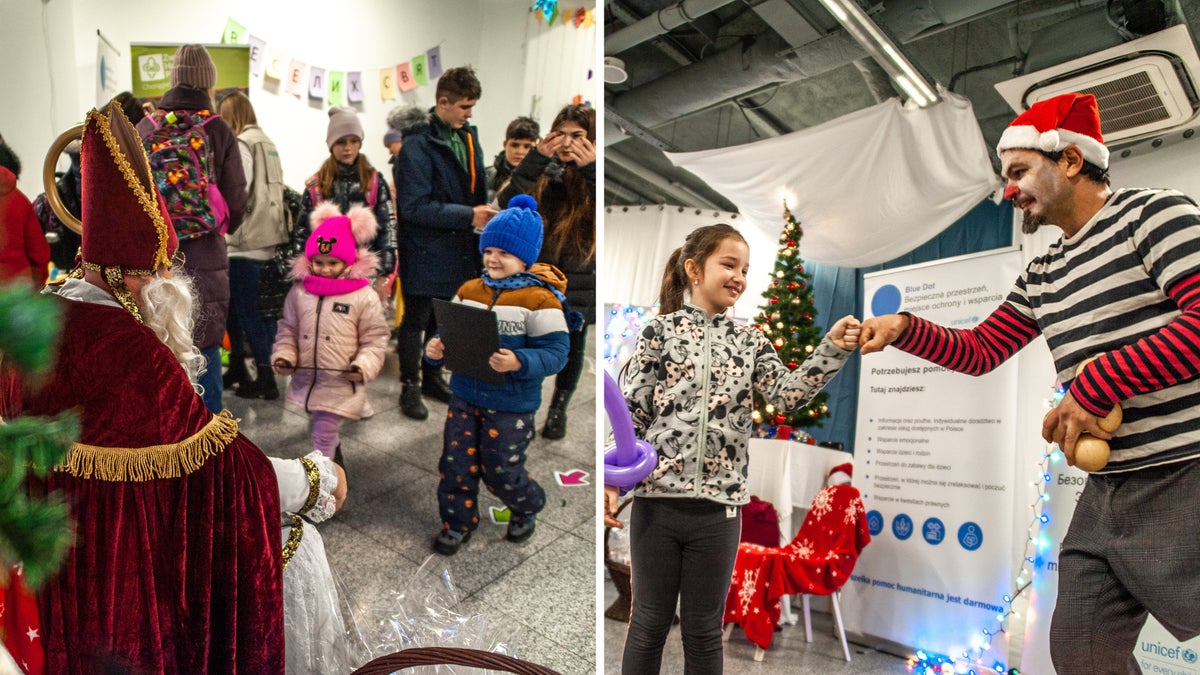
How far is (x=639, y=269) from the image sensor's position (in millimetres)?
1650

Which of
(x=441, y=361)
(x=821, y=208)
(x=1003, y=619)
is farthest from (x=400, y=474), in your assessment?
(x=1003, y=619)

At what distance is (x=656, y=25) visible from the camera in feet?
5.37

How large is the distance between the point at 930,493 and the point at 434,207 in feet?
5.25

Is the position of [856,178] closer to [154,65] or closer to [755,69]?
[755,69]

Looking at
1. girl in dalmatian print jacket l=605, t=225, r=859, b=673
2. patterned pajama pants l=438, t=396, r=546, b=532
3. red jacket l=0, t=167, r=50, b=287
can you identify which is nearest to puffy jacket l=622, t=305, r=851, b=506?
girl in dalmatian print jacket l=605, t=225, r=859, b=673

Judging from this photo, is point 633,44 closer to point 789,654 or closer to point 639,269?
point 639,269

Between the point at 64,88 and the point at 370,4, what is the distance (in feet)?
1.71

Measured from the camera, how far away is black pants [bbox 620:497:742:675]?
143cm

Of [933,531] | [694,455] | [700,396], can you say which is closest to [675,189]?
[700,396]

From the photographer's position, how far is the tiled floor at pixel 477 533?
138cm

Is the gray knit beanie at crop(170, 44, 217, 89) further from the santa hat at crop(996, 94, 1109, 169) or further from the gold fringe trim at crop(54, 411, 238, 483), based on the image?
the santa hat at crop(996, 94, 1109, 169)

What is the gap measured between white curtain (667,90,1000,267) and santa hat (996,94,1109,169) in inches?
11.1

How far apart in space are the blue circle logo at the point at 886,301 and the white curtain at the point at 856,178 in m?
0.07

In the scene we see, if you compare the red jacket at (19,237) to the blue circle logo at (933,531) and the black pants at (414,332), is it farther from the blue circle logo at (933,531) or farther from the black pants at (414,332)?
the blue circle logo at (933,531)
